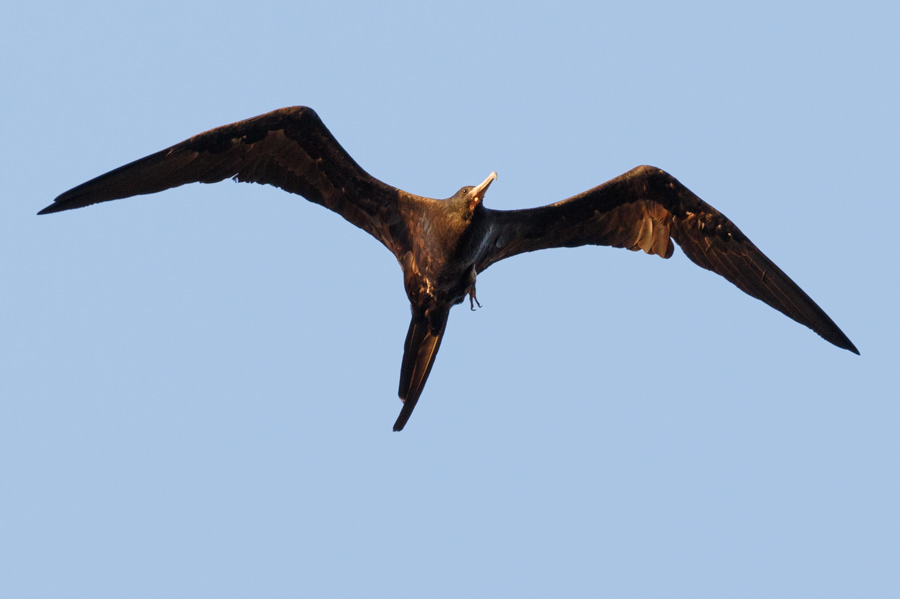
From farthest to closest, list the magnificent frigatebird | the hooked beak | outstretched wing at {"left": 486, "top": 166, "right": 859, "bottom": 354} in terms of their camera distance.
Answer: outstretched wing at {"left": 486, "top": 166, "right": 859, "bottom": 354} → the magnificent frigatebird → the hooked beak

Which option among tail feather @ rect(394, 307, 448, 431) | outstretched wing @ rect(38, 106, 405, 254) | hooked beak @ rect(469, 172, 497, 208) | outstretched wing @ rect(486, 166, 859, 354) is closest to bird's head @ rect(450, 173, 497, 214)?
hooked beak @ rect(469, 172, 497, 208)

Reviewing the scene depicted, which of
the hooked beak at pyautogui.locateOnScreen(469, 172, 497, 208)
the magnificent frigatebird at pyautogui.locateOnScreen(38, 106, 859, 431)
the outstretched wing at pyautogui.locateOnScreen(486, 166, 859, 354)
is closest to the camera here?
the hooked beak at pyautogui.locateOnScreen(469, 172, 497, 208)

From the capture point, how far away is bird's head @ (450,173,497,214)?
9.36 metres

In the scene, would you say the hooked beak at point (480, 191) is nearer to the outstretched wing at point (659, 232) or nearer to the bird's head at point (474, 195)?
the bird's head at point (474, 195)

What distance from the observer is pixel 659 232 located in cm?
1030

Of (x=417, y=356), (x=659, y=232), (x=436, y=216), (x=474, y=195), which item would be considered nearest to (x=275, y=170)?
(x=436, y=216)

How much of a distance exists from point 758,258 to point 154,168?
5115 millimetres

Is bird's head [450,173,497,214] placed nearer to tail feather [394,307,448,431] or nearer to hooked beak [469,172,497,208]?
hooked beak [469,172,497,208]

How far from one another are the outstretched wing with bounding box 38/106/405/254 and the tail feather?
0.70 meters

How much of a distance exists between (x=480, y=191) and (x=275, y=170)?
1751 mm

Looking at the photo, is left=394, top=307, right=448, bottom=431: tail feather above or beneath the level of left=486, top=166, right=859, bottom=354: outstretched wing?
beneath

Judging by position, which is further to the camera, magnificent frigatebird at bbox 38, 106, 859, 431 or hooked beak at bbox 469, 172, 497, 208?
magnificent frigatebird at bbox 38, 106, 859, 431

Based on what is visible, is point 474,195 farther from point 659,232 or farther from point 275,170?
point 659,232

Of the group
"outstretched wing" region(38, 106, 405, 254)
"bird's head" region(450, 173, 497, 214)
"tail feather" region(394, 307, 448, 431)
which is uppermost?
"bird's head" region(450, 173, 497, 214)
